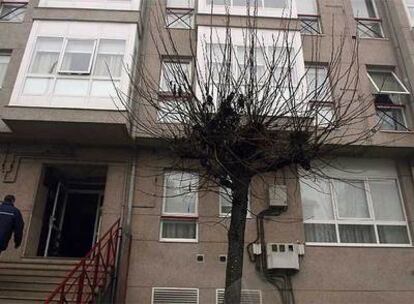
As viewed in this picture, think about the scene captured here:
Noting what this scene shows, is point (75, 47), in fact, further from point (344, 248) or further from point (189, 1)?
point (344, 248)

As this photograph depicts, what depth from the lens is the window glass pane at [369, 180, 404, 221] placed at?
33.5 ft

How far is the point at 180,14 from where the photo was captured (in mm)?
12445

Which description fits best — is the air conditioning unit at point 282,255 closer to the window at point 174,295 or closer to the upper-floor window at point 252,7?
the window at point 174,295

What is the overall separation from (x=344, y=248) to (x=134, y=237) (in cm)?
464

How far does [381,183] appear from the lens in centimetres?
1057

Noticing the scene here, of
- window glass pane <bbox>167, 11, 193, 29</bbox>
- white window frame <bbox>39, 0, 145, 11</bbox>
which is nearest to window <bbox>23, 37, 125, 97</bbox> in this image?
white window frame <bbox>39, 0, 145, 11</bbox>

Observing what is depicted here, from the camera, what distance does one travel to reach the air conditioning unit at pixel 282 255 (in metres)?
9.01

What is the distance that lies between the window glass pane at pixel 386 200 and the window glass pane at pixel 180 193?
14.1 ft

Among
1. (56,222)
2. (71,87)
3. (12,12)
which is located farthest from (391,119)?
(12,12)

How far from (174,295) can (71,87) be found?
5.13 m

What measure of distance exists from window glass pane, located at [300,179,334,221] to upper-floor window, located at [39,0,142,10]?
6.23 meters

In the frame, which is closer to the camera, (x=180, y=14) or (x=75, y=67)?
(x=75, y=67)

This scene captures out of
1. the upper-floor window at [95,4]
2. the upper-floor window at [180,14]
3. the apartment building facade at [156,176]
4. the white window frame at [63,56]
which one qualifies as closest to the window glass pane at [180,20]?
the upper-floor window at [180,14]

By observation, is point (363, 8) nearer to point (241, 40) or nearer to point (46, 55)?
point (241, 40)
